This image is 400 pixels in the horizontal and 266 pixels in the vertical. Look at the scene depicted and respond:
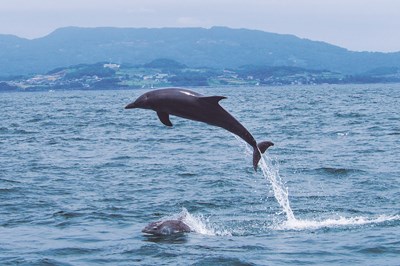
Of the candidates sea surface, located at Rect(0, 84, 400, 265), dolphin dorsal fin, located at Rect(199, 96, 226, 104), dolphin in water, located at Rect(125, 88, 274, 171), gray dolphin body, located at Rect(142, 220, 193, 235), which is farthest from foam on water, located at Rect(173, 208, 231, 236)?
dolphin dorsal fin, located at Rect(199, 96, 226, 104)

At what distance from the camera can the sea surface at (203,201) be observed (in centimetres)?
1802

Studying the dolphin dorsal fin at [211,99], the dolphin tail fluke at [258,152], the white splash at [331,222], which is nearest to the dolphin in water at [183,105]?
the dolphin dorsal fin at [211,99]

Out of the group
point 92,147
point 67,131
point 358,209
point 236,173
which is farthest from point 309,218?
point 67,131

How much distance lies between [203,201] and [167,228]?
524 cm

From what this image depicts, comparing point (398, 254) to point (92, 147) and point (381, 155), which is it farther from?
point (92, 147)

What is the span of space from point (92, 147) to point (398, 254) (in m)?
28.3

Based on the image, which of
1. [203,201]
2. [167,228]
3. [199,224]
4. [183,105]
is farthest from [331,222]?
[183,105]

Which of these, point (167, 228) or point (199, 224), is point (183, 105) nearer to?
point (167, 228)

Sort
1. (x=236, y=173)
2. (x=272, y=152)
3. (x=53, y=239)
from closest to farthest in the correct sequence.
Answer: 1. (x=53, y=239)
2. (x=236, y=173)
3. (x=272, y=152)

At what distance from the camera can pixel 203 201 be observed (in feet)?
83.3

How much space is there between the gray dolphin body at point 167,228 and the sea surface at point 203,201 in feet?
1.28

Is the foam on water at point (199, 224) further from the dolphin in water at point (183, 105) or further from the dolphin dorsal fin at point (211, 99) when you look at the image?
the dolphin dorsal fin at point (211, 99)

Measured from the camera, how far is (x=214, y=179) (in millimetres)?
30125

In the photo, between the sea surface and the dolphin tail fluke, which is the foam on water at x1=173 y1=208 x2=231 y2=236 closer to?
the sea surface
